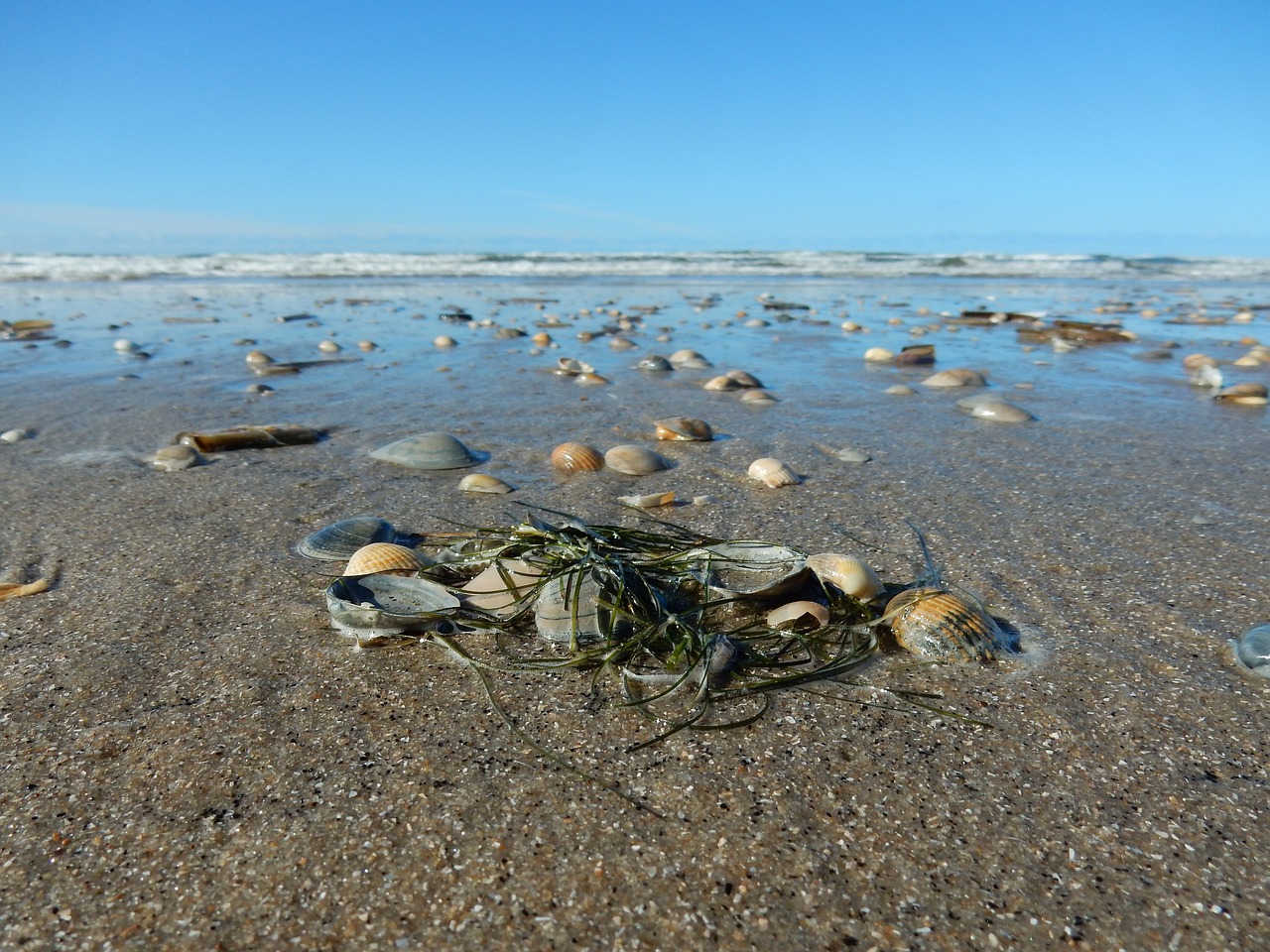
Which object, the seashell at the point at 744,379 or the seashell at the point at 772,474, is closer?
the seashell at the point at 772,474

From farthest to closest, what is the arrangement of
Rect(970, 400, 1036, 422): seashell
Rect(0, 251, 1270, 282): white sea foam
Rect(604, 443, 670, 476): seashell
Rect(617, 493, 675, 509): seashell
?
1. Rect(0, 251, 1270, 282): white sea foam
2. Rect(970, 400, 1036, 422): seashell
3. Rect(604, 443, 670, 476): seashell
4. Rect(617, 493, 675, 509): seashell

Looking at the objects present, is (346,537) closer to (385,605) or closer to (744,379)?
(385,605)

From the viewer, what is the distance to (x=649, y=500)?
3.11m

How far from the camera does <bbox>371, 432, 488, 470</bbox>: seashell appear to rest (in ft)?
11.9

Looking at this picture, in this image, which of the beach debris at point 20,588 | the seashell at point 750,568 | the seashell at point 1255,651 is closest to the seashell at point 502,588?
the seashell at point 750,568

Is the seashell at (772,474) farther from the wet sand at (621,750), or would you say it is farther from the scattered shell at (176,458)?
the scattered shell at (176,458)

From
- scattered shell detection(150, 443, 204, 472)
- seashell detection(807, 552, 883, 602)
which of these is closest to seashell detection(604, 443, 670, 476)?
seashell detection(807, 552, 883, 602)

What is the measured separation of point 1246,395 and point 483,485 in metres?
5.08

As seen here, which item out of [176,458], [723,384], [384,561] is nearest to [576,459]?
[384,561]

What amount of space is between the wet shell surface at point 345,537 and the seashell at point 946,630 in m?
1.65

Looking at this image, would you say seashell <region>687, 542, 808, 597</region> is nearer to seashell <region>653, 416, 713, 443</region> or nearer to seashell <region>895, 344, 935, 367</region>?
seashell <region>653, 416, 713, 443</region>

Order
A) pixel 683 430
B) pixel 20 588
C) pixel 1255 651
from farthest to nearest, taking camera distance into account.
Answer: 1. pixel 683 430
2. pixel 20 588
3. pixel 1255 651

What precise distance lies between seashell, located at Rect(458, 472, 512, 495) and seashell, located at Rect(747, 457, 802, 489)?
3.50 feet

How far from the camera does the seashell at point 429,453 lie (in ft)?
11.9
